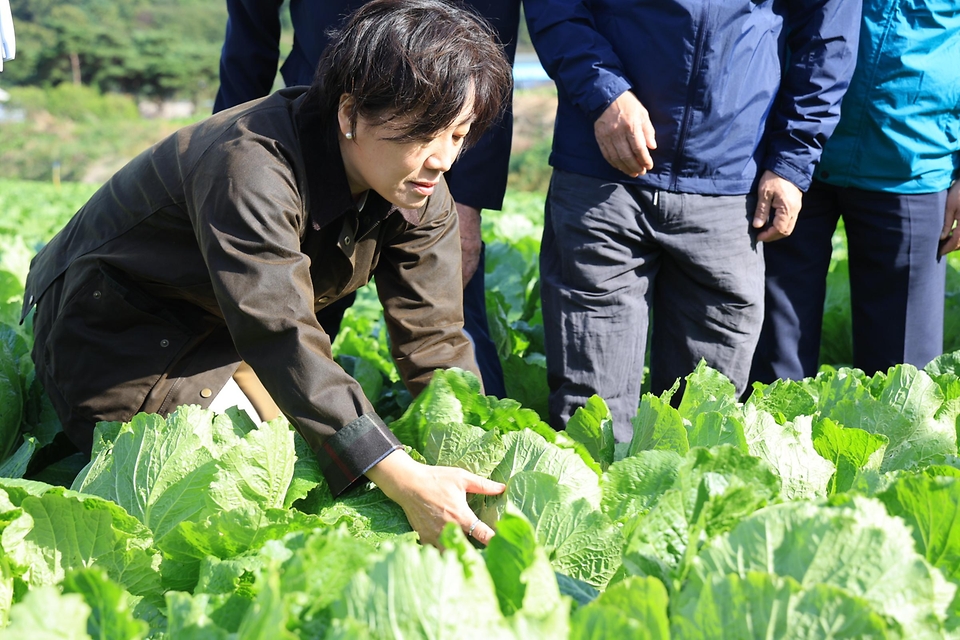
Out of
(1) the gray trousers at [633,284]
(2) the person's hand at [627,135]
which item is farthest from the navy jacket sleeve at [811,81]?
(2) the person's hand at [627,135]

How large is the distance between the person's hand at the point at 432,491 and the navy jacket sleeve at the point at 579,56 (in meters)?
1.21

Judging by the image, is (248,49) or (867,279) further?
(248,49)

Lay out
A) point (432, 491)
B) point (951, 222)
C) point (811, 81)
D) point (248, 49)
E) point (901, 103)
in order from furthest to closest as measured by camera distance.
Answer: point (248, 49)
point (951, 222)
point (901, 103)
point (811, 81)
point (432, 491)

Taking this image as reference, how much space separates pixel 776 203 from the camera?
105 inches

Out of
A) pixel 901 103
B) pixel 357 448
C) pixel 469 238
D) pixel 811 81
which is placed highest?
pixel 811 81

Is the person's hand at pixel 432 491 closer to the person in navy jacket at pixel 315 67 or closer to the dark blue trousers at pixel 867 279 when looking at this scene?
the person in navy jacket at pixel 315 67

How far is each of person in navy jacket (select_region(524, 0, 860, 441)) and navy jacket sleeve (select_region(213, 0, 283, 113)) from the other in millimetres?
1097

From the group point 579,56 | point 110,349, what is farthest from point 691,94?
point 110,349

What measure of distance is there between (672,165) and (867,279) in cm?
103

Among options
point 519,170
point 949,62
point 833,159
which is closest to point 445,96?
point 833,159

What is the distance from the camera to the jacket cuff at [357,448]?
171 cm

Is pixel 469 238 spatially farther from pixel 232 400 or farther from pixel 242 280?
pixel 242 280

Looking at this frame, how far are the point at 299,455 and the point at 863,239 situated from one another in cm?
211

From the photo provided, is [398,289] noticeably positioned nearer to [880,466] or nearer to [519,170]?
[880,466]
